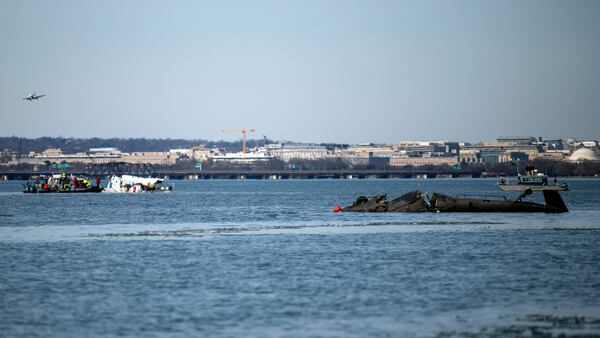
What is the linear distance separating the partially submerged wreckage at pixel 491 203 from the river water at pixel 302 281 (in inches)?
720

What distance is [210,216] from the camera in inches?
4016

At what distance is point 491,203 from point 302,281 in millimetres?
59834

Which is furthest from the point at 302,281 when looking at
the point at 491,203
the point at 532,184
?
the point at 532,184

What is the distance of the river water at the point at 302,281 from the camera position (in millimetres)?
34094

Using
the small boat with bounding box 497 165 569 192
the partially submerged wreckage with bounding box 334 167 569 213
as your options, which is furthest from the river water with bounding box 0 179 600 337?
the partially submerged wreckage with bounding box 334 167 569 213

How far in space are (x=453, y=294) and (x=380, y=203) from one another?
6733 centimetres

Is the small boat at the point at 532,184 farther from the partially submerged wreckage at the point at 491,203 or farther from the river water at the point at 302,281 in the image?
the river water at the point at 302,281

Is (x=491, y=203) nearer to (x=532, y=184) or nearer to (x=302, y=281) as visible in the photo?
(x=532, y=184)

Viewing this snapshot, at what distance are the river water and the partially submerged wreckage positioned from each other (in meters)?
18.3

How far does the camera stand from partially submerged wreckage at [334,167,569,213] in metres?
99.0

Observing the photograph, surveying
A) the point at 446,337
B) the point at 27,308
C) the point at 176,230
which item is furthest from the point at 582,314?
the point at 176,230

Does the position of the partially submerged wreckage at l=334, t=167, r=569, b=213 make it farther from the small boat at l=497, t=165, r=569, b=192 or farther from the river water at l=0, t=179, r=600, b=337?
the river water at l=0, t=179, r=600, b=337

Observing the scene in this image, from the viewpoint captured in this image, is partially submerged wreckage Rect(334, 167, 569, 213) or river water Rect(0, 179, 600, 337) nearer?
river water Rect(0, 179, 600, 337)

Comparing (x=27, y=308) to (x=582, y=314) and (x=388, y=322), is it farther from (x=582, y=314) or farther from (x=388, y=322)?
(x=582, y=314)
